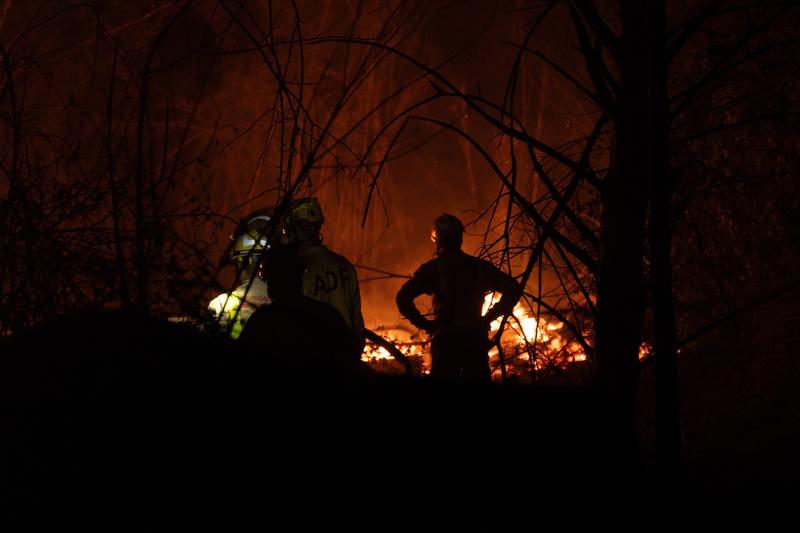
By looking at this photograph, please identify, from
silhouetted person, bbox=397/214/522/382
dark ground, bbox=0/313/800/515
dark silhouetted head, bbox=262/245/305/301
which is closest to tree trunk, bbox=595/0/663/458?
dark ground, bbox=0/313/800/515

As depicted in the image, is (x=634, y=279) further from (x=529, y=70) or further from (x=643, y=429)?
(x=529, y=70)

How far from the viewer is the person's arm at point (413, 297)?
237 inches

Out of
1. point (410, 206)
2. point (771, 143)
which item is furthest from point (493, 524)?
point (410, 206)

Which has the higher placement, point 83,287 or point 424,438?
point 83,287

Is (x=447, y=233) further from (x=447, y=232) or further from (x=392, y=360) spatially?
(x=392, y=360)

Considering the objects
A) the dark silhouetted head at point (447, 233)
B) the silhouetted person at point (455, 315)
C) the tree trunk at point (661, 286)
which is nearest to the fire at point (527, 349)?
the silhouetted person at point (455, 315)

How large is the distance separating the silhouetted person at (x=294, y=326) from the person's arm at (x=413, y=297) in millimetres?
1878

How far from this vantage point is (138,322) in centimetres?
216

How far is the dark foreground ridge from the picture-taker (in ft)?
5.95

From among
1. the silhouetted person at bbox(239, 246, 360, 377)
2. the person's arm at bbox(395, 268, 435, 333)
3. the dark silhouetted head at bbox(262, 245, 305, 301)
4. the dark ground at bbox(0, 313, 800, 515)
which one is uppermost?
the person's arm at bbox(395, 268, 435, 333)

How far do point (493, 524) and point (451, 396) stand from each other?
367mm

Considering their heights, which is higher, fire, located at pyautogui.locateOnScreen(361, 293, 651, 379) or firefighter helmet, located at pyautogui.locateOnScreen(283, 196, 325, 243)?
firefighter helmet, located at pyautogui.locateOnScreen(283, 196, 325, 243)

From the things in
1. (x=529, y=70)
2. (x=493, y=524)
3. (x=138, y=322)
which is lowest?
(x=493, y=524)

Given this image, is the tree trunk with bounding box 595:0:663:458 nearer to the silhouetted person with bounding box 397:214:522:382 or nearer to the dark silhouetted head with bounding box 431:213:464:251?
the silhouetted person with bounding box 397:214:522:382
